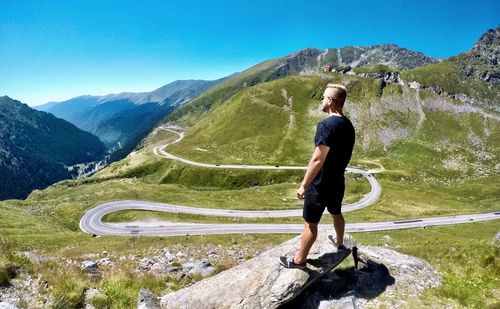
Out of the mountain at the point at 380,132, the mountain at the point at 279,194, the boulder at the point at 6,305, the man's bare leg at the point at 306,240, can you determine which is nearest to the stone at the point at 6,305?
the boulder at the point at 6,305

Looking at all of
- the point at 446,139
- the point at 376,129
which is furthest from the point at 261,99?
the point at 446,139

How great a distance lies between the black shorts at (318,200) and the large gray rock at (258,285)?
1794 millimetres

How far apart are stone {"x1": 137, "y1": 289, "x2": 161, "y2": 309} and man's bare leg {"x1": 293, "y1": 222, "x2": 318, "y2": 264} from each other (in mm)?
4414

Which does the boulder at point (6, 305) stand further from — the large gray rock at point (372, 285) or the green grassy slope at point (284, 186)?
the large gray rock at point (372, 285)

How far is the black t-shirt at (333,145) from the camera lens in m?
9.31

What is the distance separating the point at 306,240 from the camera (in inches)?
396

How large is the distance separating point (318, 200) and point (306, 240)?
1.32 m

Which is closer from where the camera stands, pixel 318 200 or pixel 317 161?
pixel 317 161

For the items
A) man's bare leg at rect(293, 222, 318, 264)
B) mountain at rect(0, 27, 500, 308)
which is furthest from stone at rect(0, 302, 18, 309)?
man's bare leg at rect(293, 222, 318, 264)

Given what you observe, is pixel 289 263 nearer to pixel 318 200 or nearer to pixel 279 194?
pixel 318 200

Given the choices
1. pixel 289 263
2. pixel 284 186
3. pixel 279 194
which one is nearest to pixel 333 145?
pixel 289 263

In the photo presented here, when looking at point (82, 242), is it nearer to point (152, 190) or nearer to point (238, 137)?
point (152, 190)

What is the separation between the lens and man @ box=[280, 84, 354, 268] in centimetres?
928

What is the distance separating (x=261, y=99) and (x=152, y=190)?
365 feet
